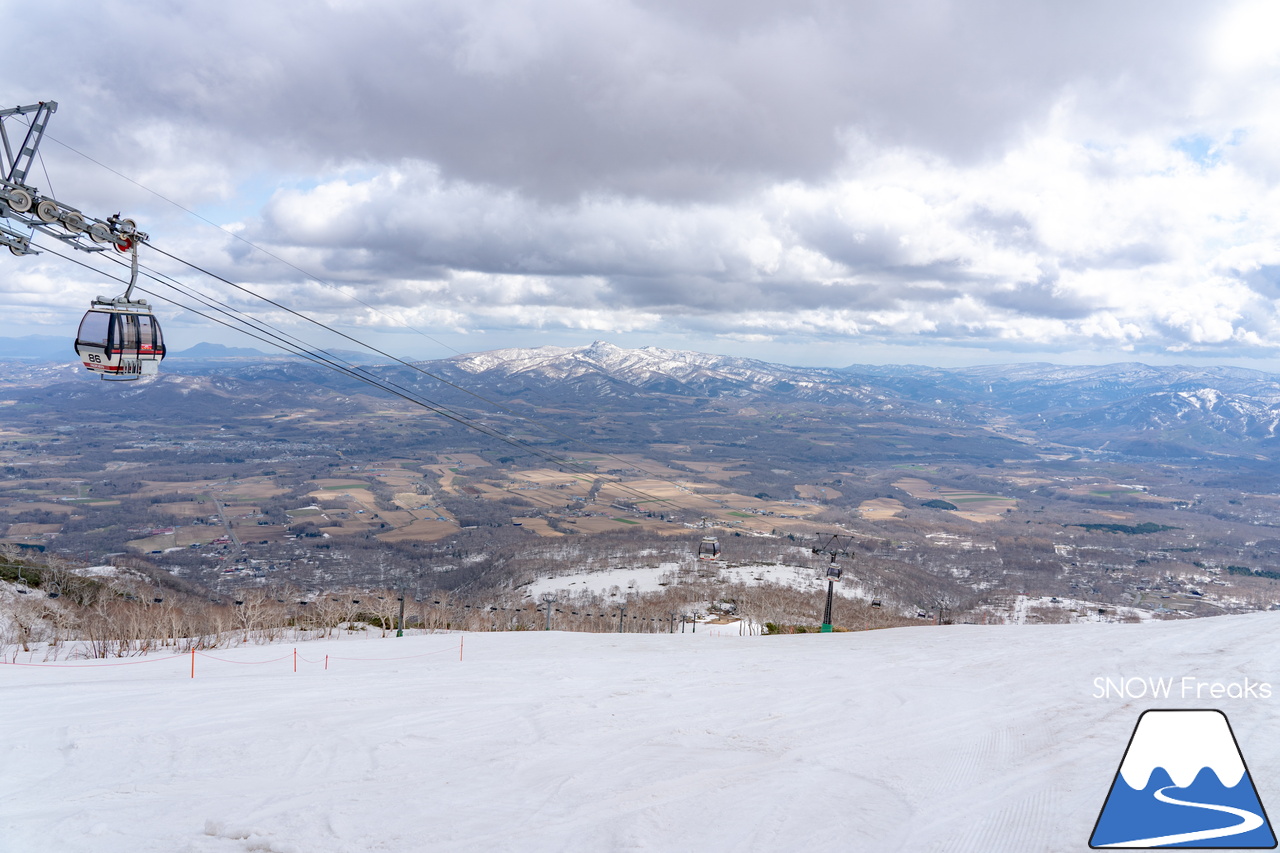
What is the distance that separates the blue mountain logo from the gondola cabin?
13079 millimetres

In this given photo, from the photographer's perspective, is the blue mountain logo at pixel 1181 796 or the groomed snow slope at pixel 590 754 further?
the groomed snow slope at pixel 590 754

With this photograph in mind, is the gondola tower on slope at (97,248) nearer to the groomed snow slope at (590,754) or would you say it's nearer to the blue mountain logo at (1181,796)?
the groomed snow slope at (590,754)

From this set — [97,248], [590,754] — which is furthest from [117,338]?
[590,754]

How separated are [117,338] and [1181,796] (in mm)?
13726

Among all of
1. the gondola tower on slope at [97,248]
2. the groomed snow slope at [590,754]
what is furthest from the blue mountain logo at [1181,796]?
the gondola tower on slope at [97,248]

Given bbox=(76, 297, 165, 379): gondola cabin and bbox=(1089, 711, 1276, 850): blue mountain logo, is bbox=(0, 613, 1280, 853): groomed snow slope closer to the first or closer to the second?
bbox=(1089, 711, 1276, 850): blue mountain logo

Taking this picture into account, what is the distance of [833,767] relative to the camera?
26.6 ft

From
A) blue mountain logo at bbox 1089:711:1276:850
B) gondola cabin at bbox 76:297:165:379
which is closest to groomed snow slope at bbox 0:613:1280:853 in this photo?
blue mountain logo at bbox 1089:711:1276:850

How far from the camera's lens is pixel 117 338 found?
9.79m

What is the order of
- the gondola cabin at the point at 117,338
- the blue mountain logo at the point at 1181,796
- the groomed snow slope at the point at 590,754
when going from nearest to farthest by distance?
1. the blue mountain logo at the point at 1181,796
2. the groomed snow slope at the point at 590,754
3. the gondola cabin at the point at 117,338

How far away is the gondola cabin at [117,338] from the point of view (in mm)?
9766

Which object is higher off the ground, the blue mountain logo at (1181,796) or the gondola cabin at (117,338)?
the gondola cabin at (117,338)

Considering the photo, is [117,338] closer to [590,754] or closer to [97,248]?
[97,248]

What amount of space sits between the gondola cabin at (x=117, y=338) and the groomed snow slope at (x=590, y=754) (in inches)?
209
